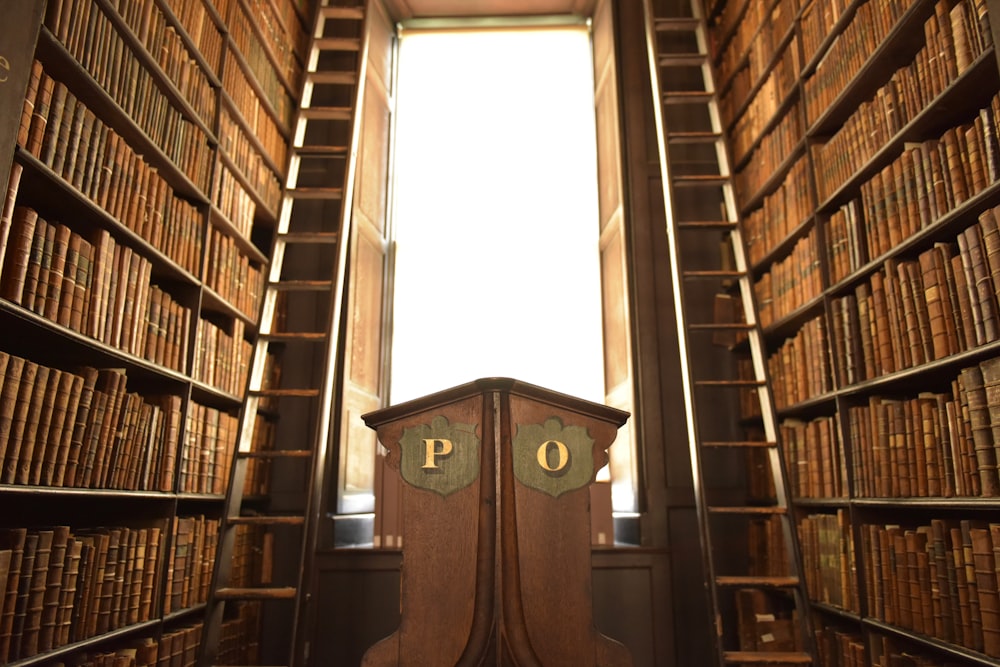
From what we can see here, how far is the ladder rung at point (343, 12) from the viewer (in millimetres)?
3746

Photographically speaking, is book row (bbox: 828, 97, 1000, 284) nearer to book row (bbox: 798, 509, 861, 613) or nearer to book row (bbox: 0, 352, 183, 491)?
book row (bbox: 798, 509, 861, 613)

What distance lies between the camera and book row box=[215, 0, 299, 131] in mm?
3107

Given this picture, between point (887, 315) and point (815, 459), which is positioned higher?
point (887, 315)

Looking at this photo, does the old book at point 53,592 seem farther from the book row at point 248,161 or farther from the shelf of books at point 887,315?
the shelf of books at point 887,315

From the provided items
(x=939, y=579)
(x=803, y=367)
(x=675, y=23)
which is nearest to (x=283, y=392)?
(x=803, y=367)

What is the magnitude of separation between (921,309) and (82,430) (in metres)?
2.31

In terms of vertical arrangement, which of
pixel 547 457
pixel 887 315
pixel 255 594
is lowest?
pixel 255 594

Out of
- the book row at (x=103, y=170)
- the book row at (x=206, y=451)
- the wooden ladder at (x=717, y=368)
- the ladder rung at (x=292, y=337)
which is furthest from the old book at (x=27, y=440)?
the wooden ladder at (x=717, y=368)

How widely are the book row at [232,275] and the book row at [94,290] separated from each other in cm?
27

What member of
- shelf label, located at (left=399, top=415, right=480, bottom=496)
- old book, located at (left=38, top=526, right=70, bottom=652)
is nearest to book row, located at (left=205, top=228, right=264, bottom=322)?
old book, located at (left=38, top=526, right=70, bottom=652)

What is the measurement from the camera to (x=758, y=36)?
11.1ft

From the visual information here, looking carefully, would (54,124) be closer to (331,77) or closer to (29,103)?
(29,103)

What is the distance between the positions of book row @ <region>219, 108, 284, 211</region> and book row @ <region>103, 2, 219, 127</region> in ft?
0.35

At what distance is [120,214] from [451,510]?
4.37 ft
